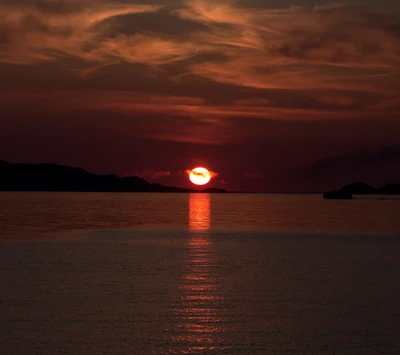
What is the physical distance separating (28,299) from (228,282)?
870 cm

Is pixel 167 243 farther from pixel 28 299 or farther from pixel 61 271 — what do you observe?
pixel 28 299

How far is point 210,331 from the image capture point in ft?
55.3

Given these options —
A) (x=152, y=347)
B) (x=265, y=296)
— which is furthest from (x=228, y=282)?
(x=152, y=347)

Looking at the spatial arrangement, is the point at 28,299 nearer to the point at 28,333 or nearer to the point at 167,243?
the point at 28,333

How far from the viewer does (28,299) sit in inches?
842

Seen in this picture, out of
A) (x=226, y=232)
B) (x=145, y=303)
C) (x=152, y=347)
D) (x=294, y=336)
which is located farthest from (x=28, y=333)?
(x=226, y=232)

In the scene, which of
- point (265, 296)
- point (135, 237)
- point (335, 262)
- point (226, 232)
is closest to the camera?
point (265, 296)

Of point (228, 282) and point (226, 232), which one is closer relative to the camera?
point (228, 282)

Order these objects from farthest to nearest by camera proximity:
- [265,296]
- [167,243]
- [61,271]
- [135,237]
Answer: [135,237] → [167,243] → [61,271] → [265,296]

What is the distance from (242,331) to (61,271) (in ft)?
46.8

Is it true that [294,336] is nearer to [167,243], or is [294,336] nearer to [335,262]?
[335,262]

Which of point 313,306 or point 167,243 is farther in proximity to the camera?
point 167,243

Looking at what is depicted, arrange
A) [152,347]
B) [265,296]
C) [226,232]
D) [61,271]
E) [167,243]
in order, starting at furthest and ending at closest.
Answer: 1. [226,232]
2. [167,243]
3. [61,271]
4. [265,296]
5. [152,347]

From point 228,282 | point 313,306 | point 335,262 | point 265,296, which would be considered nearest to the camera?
point 313,306
